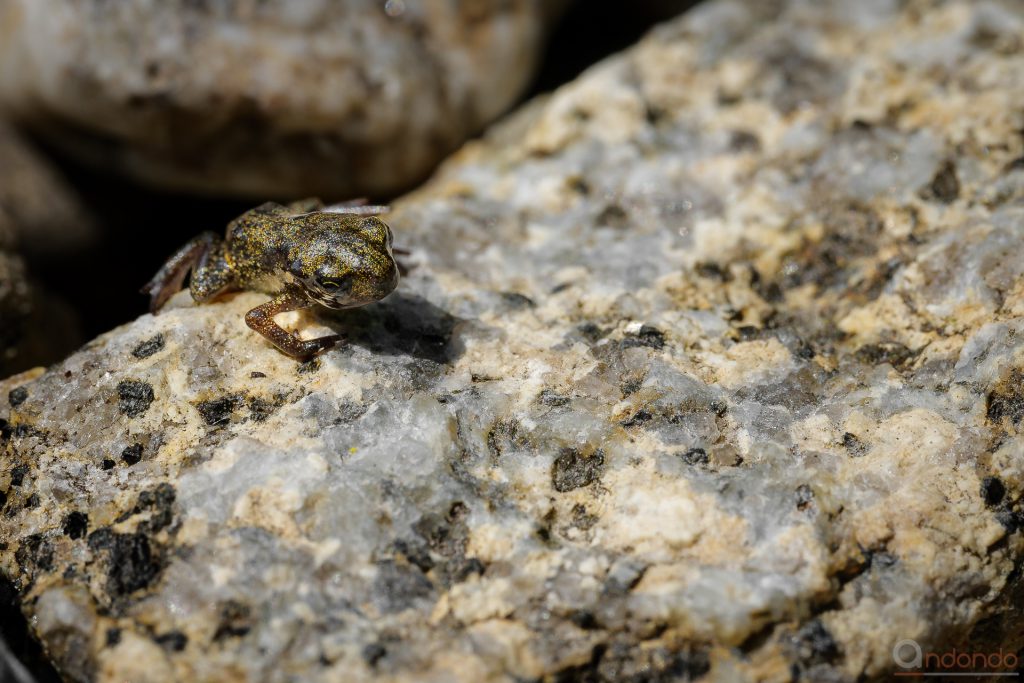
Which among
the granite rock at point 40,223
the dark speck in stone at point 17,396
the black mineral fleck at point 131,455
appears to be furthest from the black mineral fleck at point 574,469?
the granite rock at point 40,223

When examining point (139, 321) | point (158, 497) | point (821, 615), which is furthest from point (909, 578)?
point (139, 321)

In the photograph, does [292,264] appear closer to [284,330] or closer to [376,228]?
[284,330]

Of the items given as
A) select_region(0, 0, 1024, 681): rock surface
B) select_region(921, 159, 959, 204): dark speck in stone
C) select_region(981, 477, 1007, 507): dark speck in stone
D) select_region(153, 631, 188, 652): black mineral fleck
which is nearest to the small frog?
select_region(0, 0, 1024, 681): rock surface

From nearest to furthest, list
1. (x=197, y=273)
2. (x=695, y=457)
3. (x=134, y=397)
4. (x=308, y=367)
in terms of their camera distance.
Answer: (x=695, y=457)
(x=134, y=397)
(x=308, y=367)
(x=197, y=273)

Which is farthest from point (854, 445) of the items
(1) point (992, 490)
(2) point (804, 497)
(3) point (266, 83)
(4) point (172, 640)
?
(3) point (266, 83)

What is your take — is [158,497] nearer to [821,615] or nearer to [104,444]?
[104,444]

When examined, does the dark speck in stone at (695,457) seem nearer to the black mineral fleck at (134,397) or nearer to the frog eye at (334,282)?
the frog eye at (334,282)
